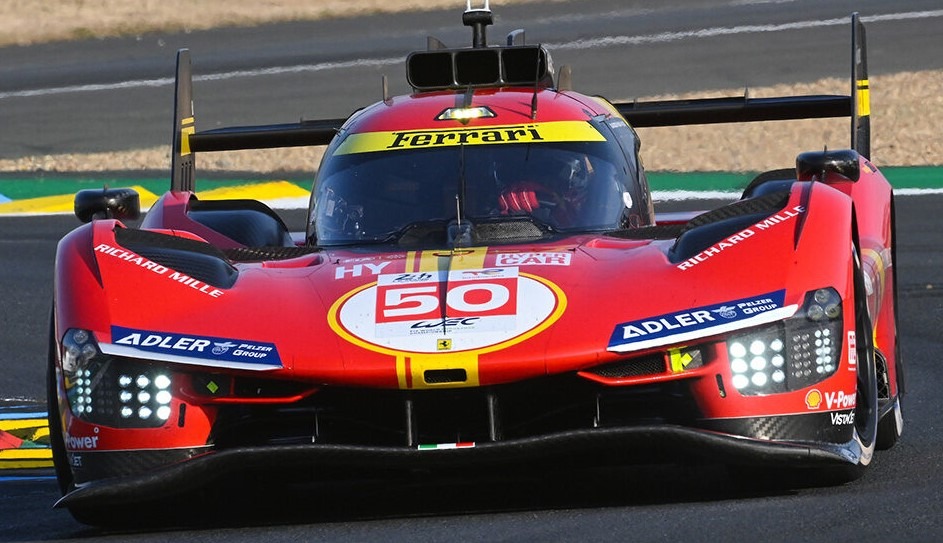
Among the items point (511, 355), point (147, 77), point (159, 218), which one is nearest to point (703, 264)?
point (511, 355)

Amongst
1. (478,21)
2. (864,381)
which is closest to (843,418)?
(864,381)

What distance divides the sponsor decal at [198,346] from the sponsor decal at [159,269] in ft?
1.03

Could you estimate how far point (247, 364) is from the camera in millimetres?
5559

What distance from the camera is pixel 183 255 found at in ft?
20.8

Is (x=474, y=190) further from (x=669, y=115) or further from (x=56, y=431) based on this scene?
(x=669, y=115)

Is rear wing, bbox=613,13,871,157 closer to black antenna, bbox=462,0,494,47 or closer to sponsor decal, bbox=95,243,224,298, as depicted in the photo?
black antenna, bbox=462,0,494,47

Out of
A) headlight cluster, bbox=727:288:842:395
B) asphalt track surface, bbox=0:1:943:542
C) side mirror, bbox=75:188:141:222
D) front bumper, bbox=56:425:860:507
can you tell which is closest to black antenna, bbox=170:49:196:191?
asphalt track surface, bbox=0:1:943:542

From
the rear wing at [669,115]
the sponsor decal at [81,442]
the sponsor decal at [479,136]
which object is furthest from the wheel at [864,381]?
the rear wing at [669,115]

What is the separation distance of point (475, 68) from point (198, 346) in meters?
3.17

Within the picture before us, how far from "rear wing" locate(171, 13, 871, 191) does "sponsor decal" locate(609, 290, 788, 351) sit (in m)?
3.41

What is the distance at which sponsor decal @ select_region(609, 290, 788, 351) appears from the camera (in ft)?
18.1

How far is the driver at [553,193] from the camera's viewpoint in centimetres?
725

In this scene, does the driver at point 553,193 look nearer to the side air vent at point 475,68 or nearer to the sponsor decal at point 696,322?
the side air vent at point 475,68

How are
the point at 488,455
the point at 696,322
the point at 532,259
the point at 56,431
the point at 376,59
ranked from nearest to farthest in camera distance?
the point at 488,455, the point at 696,322, the point at 56,431, the point at 532,259, the point at 376,59
